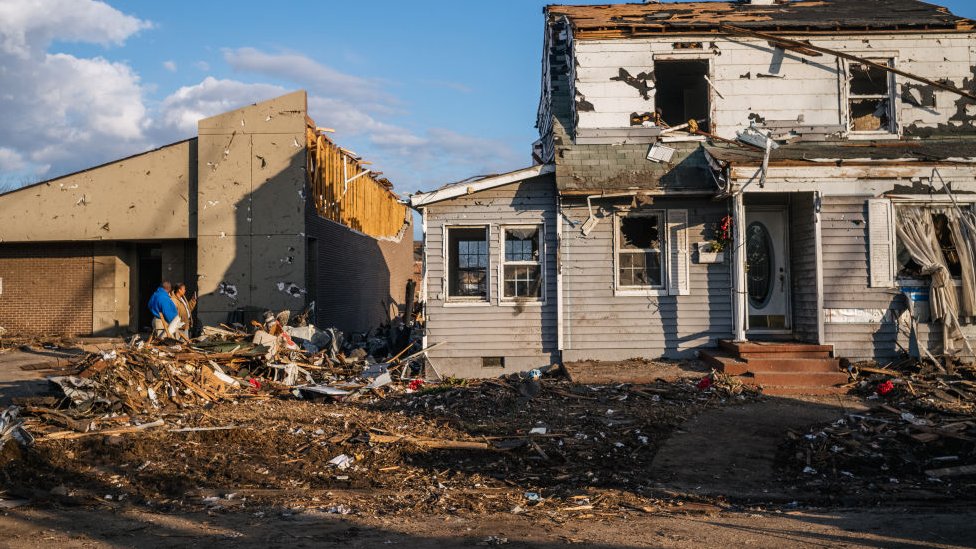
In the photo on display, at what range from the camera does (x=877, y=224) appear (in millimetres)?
12781

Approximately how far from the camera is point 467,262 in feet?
45.7

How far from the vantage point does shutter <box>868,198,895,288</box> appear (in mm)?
12766

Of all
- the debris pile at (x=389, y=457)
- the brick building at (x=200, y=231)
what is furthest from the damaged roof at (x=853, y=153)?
the brick building at (x=200, y=231)

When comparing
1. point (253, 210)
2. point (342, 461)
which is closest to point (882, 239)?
point (342, 461)

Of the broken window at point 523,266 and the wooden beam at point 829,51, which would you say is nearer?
the wooden beam at point 829,51

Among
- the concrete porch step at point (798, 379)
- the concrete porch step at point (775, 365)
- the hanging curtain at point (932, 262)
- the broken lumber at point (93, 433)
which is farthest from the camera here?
the hanging curtain at point (932, 262)

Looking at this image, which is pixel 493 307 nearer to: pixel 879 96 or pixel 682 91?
pixel 682 91

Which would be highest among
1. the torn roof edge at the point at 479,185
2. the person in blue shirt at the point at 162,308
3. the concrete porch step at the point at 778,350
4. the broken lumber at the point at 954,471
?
the torn roof edge at the point at 479,185

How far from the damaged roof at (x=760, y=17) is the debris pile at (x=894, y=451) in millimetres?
7400

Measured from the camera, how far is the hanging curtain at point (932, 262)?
489 inches

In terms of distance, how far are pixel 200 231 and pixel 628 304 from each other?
403 inches

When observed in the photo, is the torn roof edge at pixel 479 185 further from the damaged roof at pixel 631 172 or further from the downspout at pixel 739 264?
the downspout at pixel 739 264

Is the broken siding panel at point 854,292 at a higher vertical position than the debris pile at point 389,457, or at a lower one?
higher

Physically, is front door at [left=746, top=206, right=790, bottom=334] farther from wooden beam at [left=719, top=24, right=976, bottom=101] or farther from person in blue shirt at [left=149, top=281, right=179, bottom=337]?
person in blue shirt at [left=149, top=281, right=179, bottom=337]
